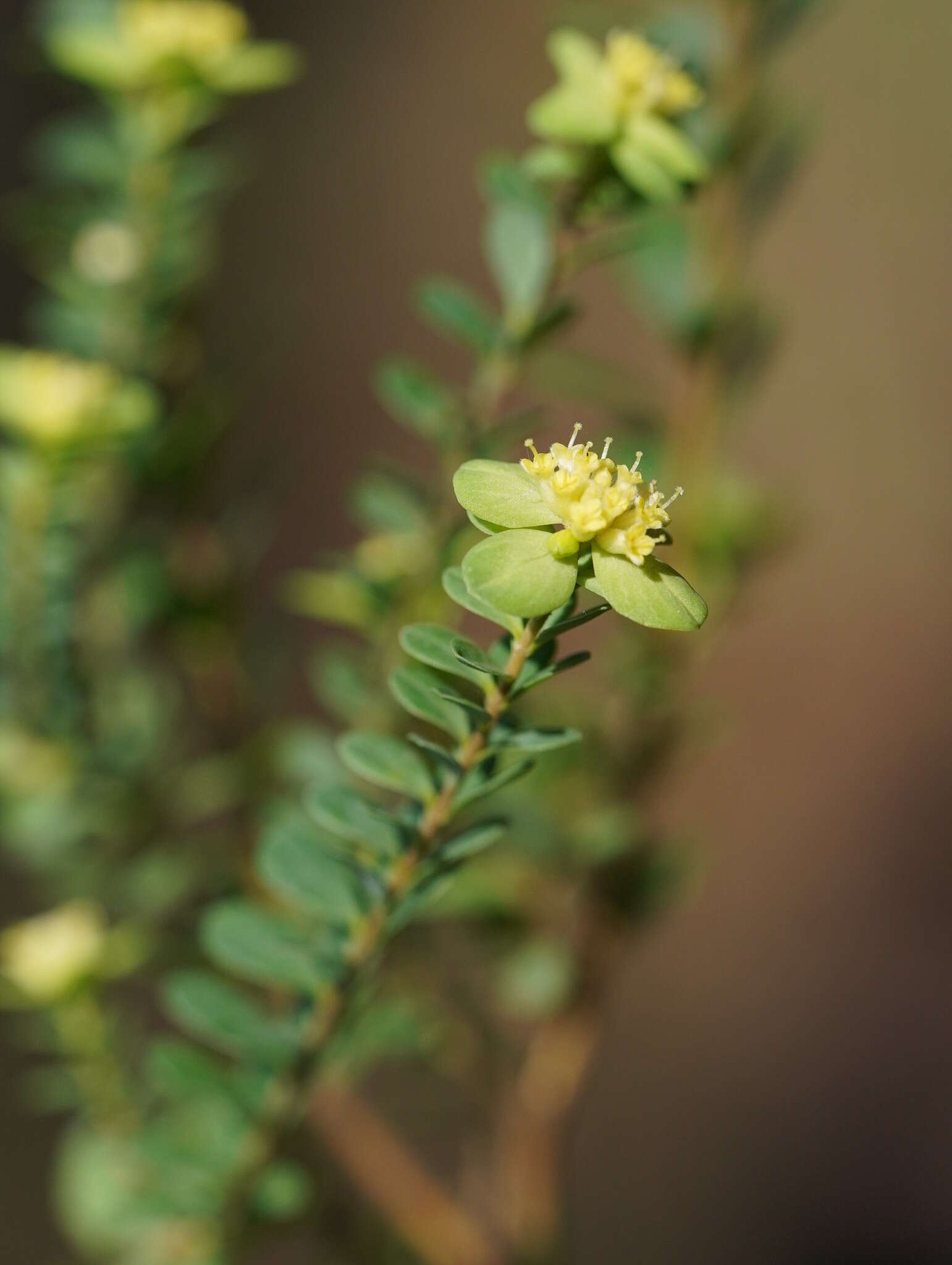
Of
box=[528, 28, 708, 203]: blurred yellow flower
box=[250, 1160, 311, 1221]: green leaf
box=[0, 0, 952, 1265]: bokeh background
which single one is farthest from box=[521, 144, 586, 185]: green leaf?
box=[0, 0, 952, 1265]: bokeh background

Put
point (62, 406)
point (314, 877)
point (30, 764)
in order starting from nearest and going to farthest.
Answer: point (314, 877), point (62, 406), point (30, 764)

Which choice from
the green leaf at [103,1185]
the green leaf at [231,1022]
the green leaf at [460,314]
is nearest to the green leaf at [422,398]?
the green leaf at [460,314]

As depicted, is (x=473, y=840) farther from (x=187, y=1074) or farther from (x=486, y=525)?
(x=187, y=1074)

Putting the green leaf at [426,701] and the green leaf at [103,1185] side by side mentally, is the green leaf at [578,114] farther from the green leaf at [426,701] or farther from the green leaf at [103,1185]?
the green leaf at [103,1185]

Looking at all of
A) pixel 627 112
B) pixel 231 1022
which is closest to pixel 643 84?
pixel 627 112

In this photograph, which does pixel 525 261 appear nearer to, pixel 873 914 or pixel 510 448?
pixel 510 448

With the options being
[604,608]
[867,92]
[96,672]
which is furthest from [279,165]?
[604,608]
